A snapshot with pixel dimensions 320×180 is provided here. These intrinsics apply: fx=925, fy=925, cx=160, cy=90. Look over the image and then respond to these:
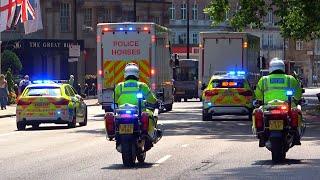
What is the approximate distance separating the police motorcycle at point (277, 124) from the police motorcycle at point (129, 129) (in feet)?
Result: 6.55

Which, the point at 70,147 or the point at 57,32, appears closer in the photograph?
the point at 70,147

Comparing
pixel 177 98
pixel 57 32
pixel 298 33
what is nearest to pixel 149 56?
pixel 298 33

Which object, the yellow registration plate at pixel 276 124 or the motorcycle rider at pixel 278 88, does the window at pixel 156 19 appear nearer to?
the motorcycle rider at pixel 278 88

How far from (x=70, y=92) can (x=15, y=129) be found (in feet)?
7.02

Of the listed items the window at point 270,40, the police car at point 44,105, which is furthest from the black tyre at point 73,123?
the window at point 270,40

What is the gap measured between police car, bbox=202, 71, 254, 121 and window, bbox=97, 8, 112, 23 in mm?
50992

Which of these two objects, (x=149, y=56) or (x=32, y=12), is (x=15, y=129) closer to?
(x=149, y=56)

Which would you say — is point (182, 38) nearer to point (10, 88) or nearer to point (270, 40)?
point (270, 40)

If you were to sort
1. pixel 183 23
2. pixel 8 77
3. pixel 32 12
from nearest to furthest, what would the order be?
pixel 32 12, pixel 8 77, pixel 183 23

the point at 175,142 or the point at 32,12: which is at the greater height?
the point at 32,12

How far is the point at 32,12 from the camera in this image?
155 ft

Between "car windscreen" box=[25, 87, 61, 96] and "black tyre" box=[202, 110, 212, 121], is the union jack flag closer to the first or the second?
"black tyre" box=[202, 110, 212, 121]

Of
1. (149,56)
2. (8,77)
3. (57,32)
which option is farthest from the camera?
(57,32)

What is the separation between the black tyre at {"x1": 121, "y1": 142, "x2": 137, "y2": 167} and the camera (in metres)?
16.0
